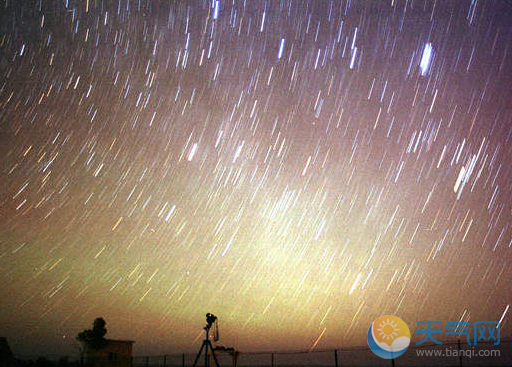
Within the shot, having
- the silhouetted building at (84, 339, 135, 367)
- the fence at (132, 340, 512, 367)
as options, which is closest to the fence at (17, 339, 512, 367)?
the fence at (132, 340, 512, 367)

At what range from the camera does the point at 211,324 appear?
13094 mm

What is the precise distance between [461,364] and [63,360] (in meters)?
20.8

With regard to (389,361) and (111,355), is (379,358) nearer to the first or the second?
(389,361)

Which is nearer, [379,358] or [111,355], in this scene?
[379,358]

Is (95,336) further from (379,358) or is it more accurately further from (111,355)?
(379,358)

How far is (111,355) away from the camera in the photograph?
23.5 meters

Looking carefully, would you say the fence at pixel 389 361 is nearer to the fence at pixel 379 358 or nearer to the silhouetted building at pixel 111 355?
the fence at pixel 379 358

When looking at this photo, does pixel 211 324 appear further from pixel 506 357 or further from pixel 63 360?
pixel 63 360

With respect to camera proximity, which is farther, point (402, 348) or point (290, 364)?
point (290, 364)

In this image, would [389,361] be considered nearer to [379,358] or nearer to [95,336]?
[379,358]

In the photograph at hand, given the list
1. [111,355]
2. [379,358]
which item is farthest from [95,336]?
[379,358]

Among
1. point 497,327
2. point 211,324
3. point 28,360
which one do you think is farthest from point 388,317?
point 28,360

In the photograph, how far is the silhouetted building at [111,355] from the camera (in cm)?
2288

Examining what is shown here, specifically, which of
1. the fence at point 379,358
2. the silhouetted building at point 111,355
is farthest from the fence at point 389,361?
the silhouetted building at point 111,355
